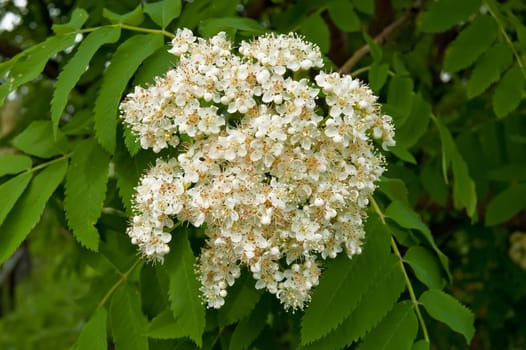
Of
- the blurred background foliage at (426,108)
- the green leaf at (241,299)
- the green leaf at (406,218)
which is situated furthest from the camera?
the blurred background foliage at (426,108)

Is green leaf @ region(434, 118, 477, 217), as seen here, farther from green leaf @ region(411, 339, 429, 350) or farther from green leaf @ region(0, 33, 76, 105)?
green leaf @ region(0, 33, 76, 105)

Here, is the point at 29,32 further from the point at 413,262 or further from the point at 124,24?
the point at 413,262

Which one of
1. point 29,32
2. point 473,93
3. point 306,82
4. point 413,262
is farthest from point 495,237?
point 29,32

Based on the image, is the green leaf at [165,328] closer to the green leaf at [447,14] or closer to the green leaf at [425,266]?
the green leaf at [425,266]

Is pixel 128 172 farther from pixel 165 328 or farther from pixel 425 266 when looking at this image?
pixel 425 266

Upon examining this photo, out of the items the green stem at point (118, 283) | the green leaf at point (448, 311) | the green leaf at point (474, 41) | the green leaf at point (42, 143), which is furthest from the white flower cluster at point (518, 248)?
the green leaf at point (42, 143)

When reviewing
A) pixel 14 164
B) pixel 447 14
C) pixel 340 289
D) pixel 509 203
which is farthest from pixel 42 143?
pixel 509 203
